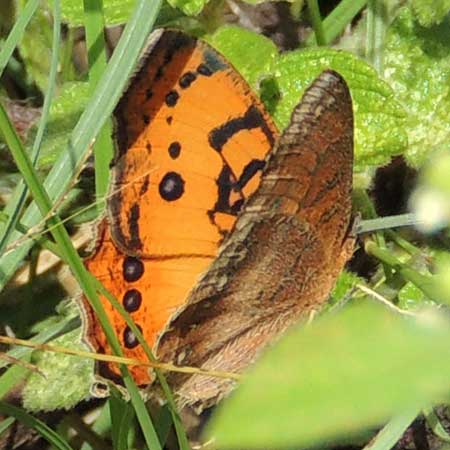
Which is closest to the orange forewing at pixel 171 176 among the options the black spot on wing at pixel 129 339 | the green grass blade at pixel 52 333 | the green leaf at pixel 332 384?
the black spot on wing at pixel 129 339

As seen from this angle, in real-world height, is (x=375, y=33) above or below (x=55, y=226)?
above

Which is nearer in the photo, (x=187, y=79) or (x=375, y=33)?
(x=187, y=79)

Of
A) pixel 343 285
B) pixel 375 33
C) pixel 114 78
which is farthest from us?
pixel 375 33

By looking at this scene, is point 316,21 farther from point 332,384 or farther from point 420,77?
point 332,384

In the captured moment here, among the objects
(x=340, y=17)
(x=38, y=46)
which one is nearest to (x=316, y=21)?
(x=340, y=17)

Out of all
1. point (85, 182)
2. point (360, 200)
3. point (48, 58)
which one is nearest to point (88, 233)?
point (85, 182)

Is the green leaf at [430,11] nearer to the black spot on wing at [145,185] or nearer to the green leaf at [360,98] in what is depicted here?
the green leaf at [360,98]
